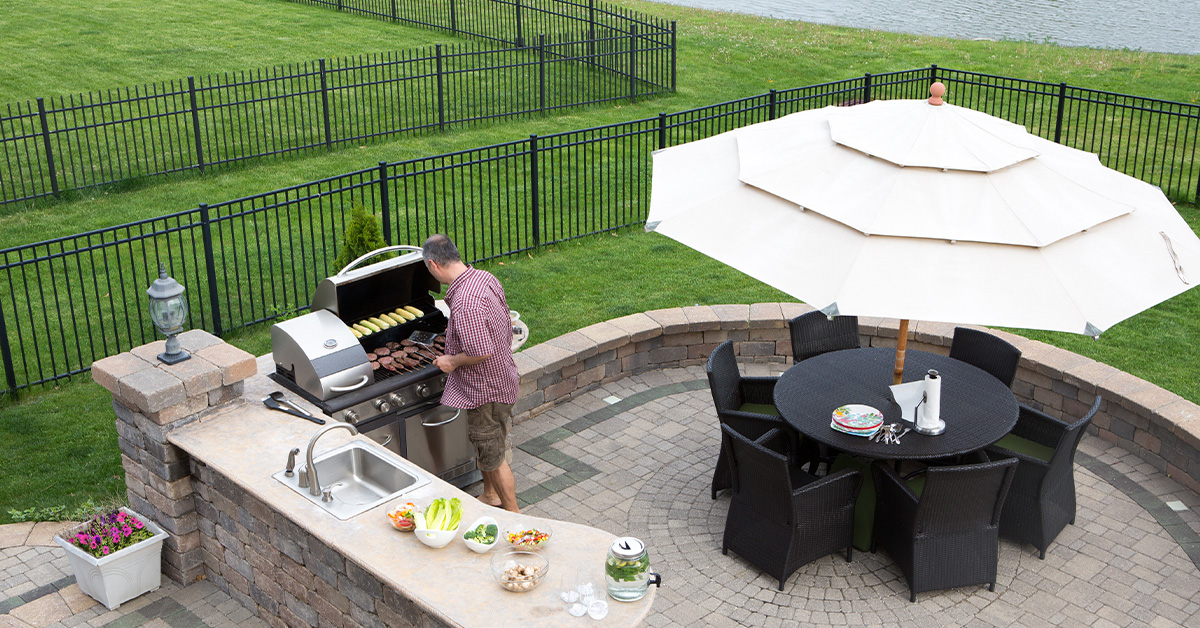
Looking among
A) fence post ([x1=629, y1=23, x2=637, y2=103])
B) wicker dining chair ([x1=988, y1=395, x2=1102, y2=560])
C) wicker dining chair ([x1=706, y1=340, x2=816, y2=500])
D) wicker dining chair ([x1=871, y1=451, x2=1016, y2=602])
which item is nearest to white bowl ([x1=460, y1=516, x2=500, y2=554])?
wicker dining chair ([x1=706, y1=340, x2=816, y2=500])

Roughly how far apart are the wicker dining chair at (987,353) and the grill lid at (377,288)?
4.04m

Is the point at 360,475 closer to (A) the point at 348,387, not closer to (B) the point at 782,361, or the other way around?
(A) the point at 348,387

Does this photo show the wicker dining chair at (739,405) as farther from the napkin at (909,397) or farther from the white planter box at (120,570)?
the white planter box at (120,570)

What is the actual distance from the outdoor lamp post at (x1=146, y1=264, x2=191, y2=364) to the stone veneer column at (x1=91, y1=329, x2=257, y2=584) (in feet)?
0.37

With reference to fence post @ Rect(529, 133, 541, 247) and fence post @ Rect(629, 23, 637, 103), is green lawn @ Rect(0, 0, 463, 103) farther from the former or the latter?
fence post @ Rect(529, 133, 541, 247)

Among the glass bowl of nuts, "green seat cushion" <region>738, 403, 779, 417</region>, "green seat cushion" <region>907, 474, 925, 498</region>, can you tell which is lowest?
"green seat cushion" <region>907, 474, 925, 498</region>

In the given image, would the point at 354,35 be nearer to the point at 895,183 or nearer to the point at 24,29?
the point at 24,29

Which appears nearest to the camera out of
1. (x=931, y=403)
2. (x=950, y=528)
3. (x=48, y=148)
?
(x=950, y=528)

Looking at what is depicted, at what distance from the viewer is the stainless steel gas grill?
686 centimetres

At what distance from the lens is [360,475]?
6.32m

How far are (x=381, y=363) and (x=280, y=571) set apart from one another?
169 cm

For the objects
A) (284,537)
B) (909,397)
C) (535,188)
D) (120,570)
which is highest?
(535,188)

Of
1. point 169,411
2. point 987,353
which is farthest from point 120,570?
point 987,353

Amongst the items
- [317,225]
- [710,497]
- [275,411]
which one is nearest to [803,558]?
[710,497]
